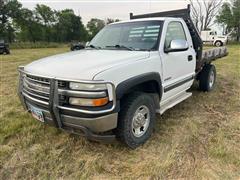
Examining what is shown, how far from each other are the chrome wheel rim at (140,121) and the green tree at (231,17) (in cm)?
4797

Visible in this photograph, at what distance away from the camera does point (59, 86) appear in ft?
8.52

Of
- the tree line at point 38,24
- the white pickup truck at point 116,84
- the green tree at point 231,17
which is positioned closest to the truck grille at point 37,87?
the white pickup truck at point 116,84

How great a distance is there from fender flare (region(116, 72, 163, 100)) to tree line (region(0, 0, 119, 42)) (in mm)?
53784

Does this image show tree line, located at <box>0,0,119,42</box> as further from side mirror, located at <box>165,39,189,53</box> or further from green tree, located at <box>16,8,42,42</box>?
side mirror, located at <box>165,39,189,53</box>

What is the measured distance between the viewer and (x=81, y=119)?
255 centimetres

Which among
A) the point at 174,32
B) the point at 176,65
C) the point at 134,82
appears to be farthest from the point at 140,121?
the point at 174,32

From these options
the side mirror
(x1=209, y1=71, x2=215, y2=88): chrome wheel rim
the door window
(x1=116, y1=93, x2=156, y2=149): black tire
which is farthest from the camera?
(x1=209, y1=71, x2=215, y2=88): chrome wheel rim

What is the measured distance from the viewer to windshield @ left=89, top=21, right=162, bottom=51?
354 centimetres

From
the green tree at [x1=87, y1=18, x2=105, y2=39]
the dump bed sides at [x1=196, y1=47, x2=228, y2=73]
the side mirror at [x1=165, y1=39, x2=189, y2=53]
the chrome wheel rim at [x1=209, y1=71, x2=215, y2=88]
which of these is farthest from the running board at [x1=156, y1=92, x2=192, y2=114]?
the green tree at [x1=87, y1=18, x2=105, y2=39]

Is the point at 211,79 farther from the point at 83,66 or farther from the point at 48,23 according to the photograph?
the point at 48,23

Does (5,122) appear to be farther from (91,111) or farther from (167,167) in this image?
(167,167)

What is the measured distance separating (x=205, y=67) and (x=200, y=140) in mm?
3005

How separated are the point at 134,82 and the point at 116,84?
30 cm

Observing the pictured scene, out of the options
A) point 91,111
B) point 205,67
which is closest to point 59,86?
point 91,111
